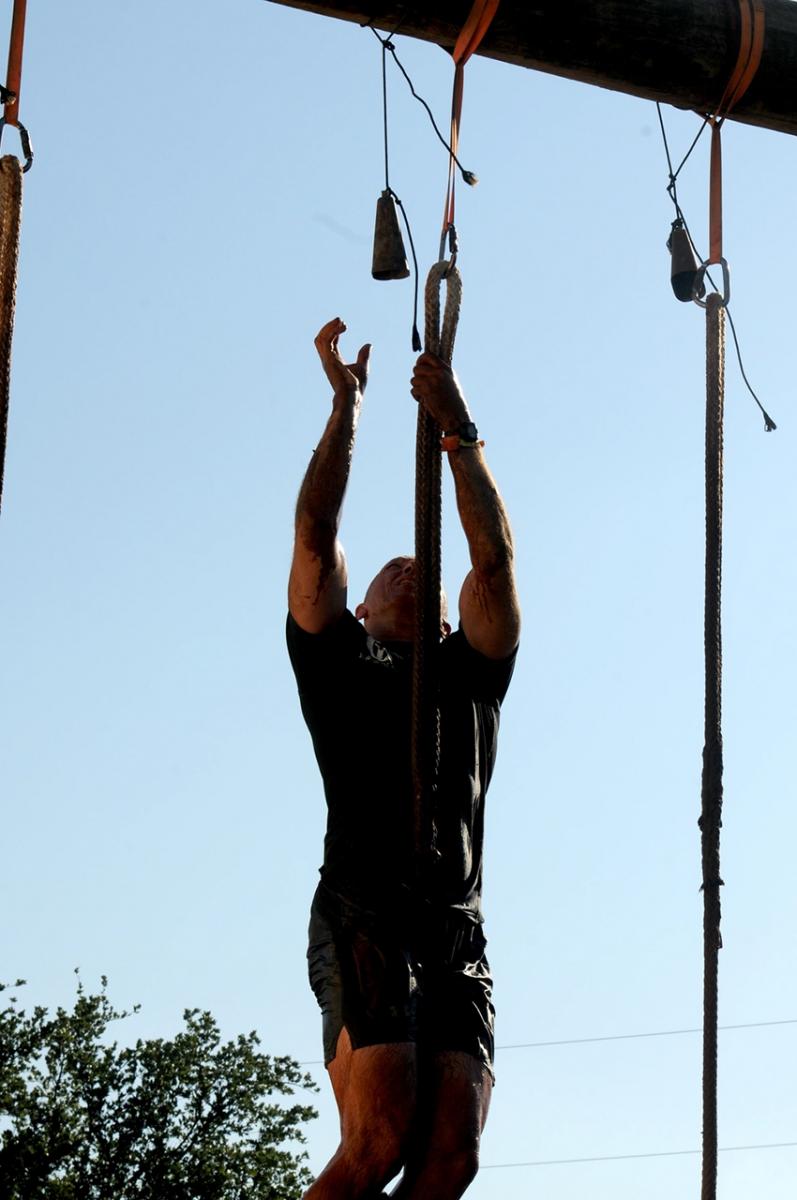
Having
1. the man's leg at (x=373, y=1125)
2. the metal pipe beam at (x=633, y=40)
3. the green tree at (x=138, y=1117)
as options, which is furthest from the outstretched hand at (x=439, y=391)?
the green tree at (x=138, y=1117)

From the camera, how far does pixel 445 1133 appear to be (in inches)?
180

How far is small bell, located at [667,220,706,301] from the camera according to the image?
486cm

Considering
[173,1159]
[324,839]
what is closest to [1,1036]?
[173,1159]

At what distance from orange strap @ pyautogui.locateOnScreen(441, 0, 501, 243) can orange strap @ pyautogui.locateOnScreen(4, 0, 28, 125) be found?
995 millimetres

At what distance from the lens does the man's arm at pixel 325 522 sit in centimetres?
481

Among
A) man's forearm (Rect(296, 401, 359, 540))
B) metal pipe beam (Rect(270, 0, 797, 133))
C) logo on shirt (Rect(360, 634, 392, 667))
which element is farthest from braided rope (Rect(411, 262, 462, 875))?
metal pipe beam (Rect(270, 0, 797, 133))

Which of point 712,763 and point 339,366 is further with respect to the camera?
point 339,366

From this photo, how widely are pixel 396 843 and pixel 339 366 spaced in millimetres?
1238

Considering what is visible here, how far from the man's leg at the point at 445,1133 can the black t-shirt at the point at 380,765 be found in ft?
1.36

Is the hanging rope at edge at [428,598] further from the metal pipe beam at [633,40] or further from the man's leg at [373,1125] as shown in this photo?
the man's leg at [373,1125]

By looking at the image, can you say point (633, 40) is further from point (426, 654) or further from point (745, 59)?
point (426, 654)

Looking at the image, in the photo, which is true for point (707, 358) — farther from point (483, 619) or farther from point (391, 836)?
point (391, 836)

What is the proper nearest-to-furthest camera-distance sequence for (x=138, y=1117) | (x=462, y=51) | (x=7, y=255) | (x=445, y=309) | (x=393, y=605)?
1. (x=7, y=255)
2. (x=462, y=51)
3. (x=445, y=309)
4. (x=393, y=605)
5. (x=138, y=1117)

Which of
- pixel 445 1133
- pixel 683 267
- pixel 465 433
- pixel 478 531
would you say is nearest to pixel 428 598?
pixel 478 531
